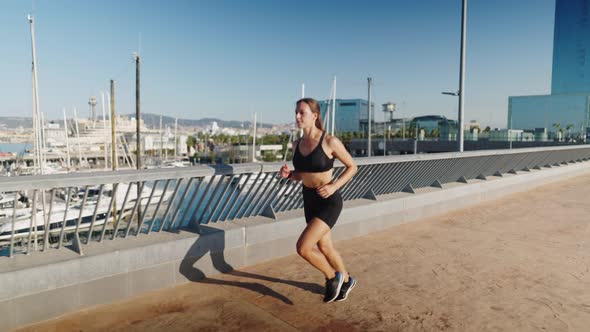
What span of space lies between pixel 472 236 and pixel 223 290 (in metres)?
4.24

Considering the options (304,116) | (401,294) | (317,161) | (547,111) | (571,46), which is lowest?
(401,294)

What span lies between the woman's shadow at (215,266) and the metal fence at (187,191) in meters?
0.29

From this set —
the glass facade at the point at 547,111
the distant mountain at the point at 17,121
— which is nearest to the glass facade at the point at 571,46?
the glass facade at the point at 547,111

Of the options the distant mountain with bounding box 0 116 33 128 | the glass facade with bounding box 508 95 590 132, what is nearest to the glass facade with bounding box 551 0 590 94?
the glass facade with bounding box 508 95 590 132

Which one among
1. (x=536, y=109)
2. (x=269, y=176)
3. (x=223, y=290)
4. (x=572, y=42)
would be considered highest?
(x=572, y=42)

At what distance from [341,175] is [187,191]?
5.73ft

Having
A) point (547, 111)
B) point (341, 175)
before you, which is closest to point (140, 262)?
point (341, 175)

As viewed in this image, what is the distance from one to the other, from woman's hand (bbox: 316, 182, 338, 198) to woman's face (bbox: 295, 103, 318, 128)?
589 mm

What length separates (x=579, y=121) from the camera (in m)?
88.6

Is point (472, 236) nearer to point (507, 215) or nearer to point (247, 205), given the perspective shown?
point (507, 215)

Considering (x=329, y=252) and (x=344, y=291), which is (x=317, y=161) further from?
(x=344, y=291)

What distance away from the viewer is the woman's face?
11.8 ft

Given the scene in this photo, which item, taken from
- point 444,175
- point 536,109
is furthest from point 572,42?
point 444,175

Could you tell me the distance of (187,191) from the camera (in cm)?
432
